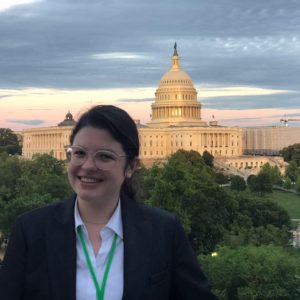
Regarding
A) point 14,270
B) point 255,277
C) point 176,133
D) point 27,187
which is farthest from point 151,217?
point 176,133

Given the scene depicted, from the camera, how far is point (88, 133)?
376 centimetres

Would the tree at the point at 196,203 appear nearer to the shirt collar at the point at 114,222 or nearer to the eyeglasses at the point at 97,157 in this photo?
the shirt collar at the point at 114,222

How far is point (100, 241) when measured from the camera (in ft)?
12.2

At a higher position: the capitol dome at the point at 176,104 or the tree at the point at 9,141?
the capitol dome at the point at 176,104

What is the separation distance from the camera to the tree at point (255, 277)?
19.8 meters

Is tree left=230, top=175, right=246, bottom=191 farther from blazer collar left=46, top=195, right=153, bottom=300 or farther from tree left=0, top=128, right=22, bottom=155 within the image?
tree left=0, top=128, right=22, bottom=155

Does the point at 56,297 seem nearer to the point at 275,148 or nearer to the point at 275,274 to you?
the point at 275,274

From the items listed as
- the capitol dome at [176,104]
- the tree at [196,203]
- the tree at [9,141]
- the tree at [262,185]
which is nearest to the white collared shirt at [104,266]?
the tree at [196,203]

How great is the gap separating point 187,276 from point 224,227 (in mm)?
32845

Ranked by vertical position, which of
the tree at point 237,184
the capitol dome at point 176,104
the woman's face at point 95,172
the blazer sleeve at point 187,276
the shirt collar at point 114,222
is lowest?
the tree at point 237,184

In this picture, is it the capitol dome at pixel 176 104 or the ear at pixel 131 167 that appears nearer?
the ear at pixel 131 167

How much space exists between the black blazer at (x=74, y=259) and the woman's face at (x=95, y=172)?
16cm

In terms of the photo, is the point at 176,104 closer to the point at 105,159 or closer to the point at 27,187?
the point at 27,187

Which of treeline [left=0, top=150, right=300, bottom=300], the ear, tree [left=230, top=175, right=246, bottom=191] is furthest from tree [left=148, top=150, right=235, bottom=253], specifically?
tree [left=230, top=175, right=246, bottom=191]
